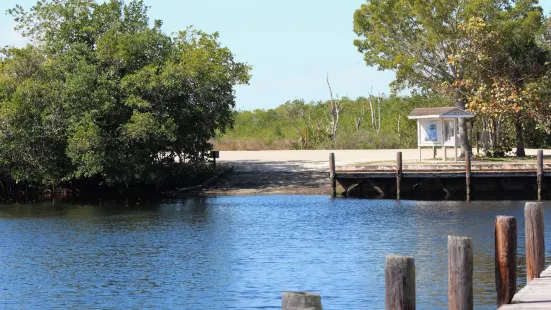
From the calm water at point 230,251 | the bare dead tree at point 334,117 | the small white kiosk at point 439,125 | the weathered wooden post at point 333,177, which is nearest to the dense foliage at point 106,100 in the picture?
the calm water at point 230,251

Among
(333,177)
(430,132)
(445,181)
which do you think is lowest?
(445,181)

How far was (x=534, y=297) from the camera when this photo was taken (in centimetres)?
1232

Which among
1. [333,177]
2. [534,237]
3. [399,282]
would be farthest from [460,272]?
[333,177]

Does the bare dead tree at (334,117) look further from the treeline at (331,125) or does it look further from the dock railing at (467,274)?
the dock railing at (467,274)

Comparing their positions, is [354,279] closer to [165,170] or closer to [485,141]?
[165,170]

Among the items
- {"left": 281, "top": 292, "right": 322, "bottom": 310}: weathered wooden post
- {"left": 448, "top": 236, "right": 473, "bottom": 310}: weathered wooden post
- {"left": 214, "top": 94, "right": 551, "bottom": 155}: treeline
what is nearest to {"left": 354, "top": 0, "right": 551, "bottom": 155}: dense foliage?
{"left": 214, "top": 94, "right": 551, "bottom": 155}: treeline

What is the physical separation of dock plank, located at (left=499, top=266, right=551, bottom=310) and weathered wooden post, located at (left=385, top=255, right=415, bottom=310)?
91.1 inches

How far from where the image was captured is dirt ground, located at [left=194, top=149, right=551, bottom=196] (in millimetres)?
43031

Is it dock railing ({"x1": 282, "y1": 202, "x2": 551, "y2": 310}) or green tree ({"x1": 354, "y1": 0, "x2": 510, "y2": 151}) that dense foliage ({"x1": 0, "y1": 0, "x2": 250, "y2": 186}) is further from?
dock railing ({"x1": 282, "y1": 202, "x2": 551, "y2": 310})

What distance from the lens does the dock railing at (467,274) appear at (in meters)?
9.80

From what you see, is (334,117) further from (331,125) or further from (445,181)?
(445,181)

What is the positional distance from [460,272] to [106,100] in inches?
1147

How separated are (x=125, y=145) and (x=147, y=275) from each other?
18.2 m

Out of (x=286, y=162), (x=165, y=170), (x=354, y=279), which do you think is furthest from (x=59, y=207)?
(x=354, y=279)
